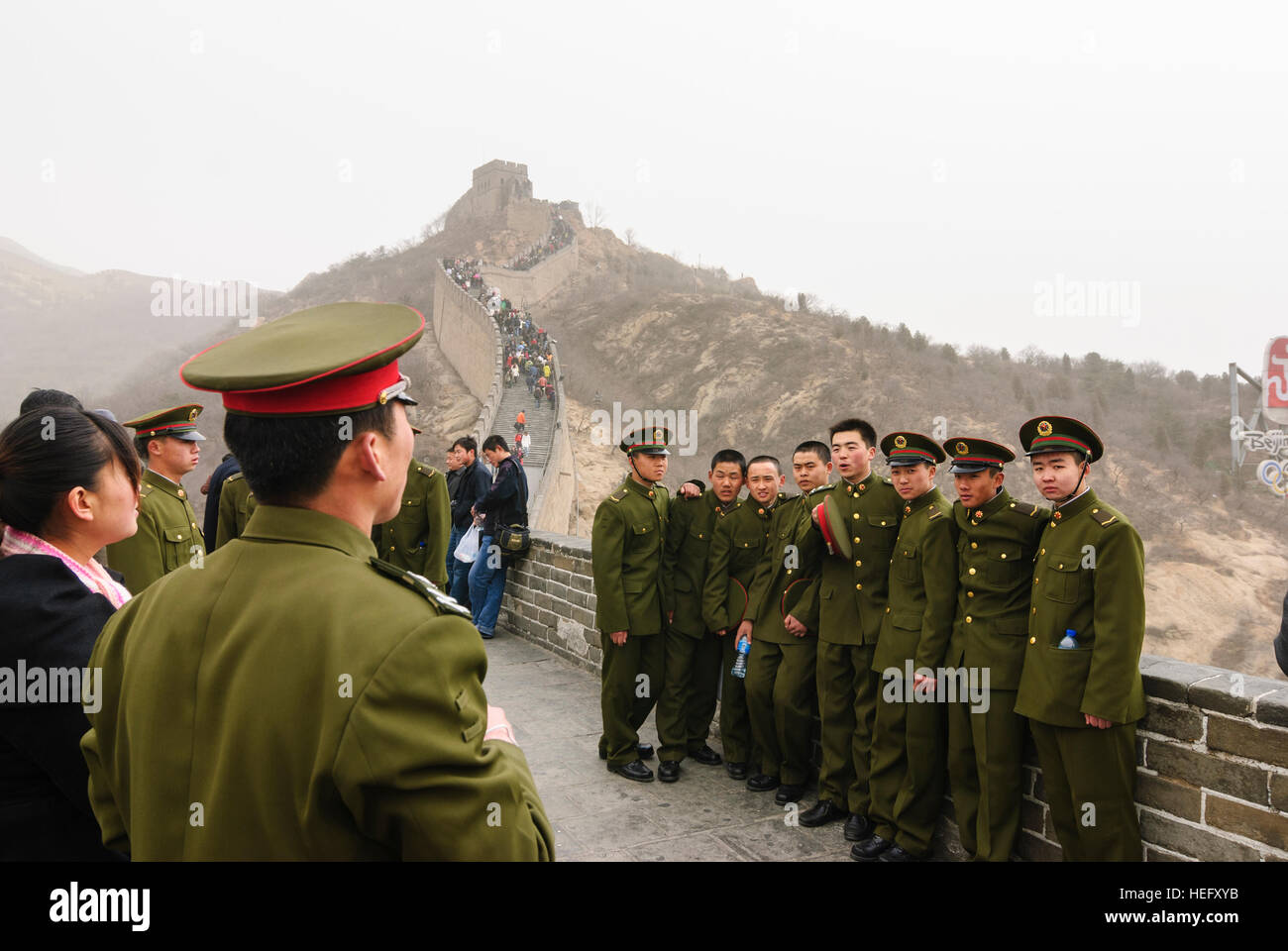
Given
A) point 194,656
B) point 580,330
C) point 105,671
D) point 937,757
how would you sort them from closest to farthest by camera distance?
1. point 194,656
2. point 105,671
3. point 937,757
4. point 580,330

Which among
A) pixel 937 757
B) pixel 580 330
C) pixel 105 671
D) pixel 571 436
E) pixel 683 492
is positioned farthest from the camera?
pixel 580 330

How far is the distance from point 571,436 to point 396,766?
34.8m

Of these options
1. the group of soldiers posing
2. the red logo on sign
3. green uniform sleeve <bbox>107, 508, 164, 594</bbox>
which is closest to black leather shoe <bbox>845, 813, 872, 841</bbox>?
the group of soldiers posing

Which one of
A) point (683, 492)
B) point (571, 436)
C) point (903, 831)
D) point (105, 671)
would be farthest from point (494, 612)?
point (571, 436)

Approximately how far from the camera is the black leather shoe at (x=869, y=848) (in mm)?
3957

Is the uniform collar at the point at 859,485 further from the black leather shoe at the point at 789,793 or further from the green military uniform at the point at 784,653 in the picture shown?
the black leather shoe at the point at 789,793

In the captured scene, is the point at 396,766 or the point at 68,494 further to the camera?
the point at 68,494

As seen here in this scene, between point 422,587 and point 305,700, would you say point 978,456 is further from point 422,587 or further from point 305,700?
point 305,700

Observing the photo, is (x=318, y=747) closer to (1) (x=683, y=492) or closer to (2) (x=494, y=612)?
(1) (x=683, y=492)

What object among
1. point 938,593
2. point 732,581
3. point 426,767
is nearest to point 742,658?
point 732,581

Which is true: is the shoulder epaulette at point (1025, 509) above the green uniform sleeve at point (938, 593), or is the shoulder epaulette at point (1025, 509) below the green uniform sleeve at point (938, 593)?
above

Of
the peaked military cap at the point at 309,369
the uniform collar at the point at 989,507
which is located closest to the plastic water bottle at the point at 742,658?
the uniform collar at the point at 989,507

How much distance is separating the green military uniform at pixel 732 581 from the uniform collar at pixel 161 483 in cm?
322

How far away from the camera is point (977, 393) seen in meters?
39.3
